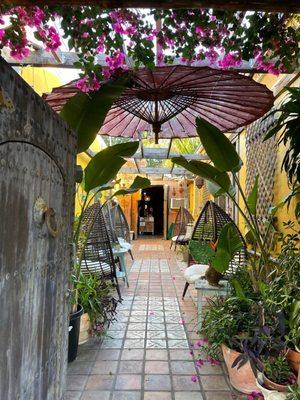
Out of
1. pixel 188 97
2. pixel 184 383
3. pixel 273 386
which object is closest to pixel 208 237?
pixel 184 383

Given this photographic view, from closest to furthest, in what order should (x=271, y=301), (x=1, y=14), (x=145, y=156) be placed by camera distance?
(x=1, y=14) < (x=271, y=301) < (x=145, y=156)

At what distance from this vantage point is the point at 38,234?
55.9 inches

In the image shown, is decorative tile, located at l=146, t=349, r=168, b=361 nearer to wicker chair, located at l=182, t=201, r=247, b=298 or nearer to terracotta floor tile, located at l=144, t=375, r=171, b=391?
terracotta floor tile, located at l=144, t=375, r=171, b=391

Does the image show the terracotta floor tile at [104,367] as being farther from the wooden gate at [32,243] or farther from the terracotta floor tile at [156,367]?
the wooden gate at [32,243]

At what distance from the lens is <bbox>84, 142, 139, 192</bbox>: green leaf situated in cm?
246

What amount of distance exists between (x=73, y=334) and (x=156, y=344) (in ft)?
2.63

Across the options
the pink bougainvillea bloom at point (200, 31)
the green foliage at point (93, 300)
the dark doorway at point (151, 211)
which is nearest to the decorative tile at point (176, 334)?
the green foliage at point (93, 300)

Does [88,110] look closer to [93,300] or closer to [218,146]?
[218,146]

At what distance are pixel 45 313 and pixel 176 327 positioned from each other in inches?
85.2

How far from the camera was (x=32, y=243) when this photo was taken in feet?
4.47

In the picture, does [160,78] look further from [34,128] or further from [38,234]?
[38,234]

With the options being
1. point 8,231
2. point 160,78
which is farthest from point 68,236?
point 160,78

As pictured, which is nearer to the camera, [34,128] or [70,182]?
[34,128]

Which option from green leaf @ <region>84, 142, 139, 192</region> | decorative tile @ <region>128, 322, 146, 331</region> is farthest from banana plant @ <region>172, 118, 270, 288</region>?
decorative tile @ <region>128, 322, 146, 331</region>
